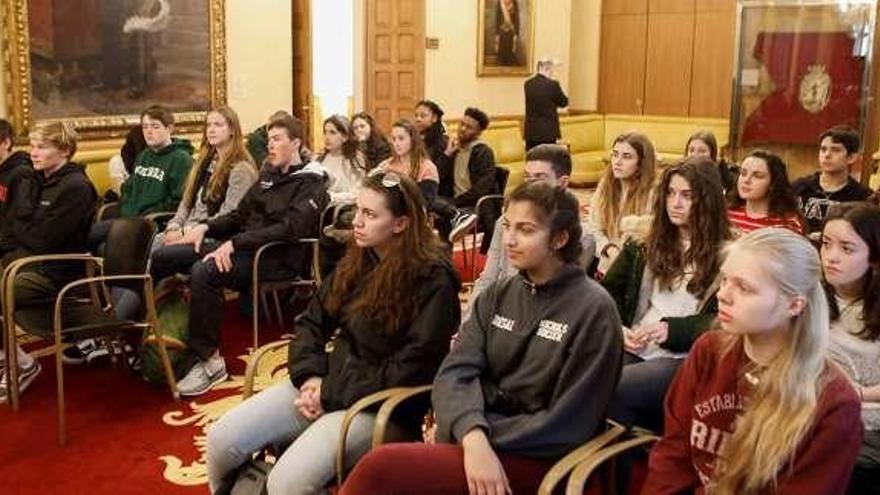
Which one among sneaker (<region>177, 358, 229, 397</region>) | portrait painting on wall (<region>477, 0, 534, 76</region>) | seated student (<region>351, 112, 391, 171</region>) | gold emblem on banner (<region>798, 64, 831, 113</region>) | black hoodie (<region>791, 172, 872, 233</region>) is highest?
portrait painting on wall (<region>477, 0, 534, 76</region>)

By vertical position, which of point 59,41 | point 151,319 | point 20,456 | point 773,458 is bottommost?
point 20,456

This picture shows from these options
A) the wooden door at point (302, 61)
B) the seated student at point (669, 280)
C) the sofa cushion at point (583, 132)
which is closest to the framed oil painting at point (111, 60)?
the wooden door at point (302, 61)

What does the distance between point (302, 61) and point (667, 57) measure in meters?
5.73

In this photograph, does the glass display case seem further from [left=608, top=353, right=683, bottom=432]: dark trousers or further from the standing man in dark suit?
[left=608, top=353, right=683, bottom=432]: dark trousers

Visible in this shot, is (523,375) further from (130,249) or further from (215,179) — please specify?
(215,179)

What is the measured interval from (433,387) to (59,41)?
4.92 metres

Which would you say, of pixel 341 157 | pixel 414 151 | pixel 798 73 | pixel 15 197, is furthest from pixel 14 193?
pixel 798 73

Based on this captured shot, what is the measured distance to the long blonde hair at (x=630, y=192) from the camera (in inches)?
166

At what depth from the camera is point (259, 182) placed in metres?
4.68

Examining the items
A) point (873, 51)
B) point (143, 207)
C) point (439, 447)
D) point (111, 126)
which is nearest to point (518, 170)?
point (873, 51)

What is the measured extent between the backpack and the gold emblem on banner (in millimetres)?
7830

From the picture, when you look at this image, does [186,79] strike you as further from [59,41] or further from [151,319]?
[151,319]

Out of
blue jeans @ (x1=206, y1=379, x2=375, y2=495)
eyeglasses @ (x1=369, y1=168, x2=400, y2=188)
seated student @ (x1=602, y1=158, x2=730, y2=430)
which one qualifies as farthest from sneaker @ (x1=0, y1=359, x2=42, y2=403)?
seated student @ (x1=602, y1=158, x2=730, y2=430)

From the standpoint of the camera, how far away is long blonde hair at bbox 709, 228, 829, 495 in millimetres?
1800
